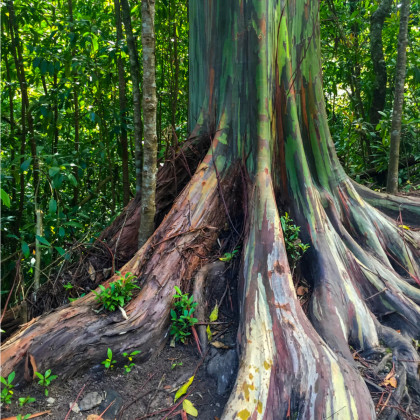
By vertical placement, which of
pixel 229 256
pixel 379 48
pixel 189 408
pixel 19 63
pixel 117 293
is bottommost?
pixel 189 408

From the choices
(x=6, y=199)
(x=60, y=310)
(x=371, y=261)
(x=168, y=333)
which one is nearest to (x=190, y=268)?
(x=168, y=333)

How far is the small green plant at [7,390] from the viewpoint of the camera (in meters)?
2.32

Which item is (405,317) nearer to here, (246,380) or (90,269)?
(246,380)

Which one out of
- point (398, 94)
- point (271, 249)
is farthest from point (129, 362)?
point (398, 94)

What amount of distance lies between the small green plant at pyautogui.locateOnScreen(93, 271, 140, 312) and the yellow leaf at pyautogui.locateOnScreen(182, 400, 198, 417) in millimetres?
779

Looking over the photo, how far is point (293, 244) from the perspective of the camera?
343 cm

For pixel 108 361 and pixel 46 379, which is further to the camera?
pixel 108 361

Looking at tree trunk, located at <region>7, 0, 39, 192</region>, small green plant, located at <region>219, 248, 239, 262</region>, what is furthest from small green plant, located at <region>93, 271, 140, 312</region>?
tree trunk, located at <region>7, 0, 39, 192</region>

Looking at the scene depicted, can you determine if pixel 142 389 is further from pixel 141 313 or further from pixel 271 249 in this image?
pixel 271 249

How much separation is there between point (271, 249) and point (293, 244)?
405 millimetres

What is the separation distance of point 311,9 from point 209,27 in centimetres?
107

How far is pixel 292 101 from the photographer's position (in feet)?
12.7

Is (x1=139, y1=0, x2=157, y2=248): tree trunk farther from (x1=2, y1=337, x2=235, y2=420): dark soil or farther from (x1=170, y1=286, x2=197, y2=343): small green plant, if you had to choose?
(x1=2, y1=337, x2=235, y2=420): dark soil

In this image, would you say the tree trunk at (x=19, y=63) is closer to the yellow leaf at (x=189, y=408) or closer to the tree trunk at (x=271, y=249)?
the tree trunk at (x=271, y=249)
